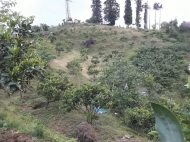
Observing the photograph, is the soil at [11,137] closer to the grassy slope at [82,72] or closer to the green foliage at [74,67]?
the grassy slope at [82,72]

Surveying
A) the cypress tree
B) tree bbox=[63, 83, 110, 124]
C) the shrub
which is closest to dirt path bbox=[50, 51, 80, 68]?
tree bbox=[63, 83, 110, 124]

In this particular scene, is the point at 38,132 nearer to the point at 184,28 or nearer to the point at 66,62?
the point at 66,62

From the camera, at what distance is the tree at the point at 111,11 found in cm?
2836

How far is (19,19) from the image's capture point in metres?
2.38

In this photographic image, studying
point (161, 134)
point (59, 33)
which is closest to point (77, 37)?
point (59, 33)

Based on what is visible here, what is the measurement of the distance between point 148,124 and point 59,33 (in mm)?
16460

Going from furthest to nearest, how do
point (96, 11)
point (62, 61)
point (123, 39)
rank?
point (96, 11), point (123, 39), point (62, 61)

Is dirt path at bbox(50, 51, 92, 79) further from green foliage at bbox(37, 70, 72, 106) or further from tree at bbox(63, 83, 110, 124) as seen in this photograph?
tree at bbox(63, 83, 110, 124)

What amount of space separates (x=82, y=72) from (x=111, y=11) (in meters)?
15.7

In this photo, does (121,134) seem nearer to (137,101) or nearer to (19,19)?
(137,101)

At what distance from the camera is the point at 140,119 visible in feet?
27.3

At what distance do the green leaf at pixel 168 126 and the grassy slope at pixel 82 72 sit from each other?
14.6 feet

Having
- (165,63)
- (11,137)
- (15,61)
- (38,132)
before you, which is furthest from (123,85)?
(15,61)

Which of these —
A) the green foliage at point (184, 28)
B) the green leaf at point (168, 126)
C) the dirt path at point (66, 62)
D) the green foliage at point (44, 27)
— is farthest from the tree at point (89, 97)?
the green foliage at point (184, 28)
